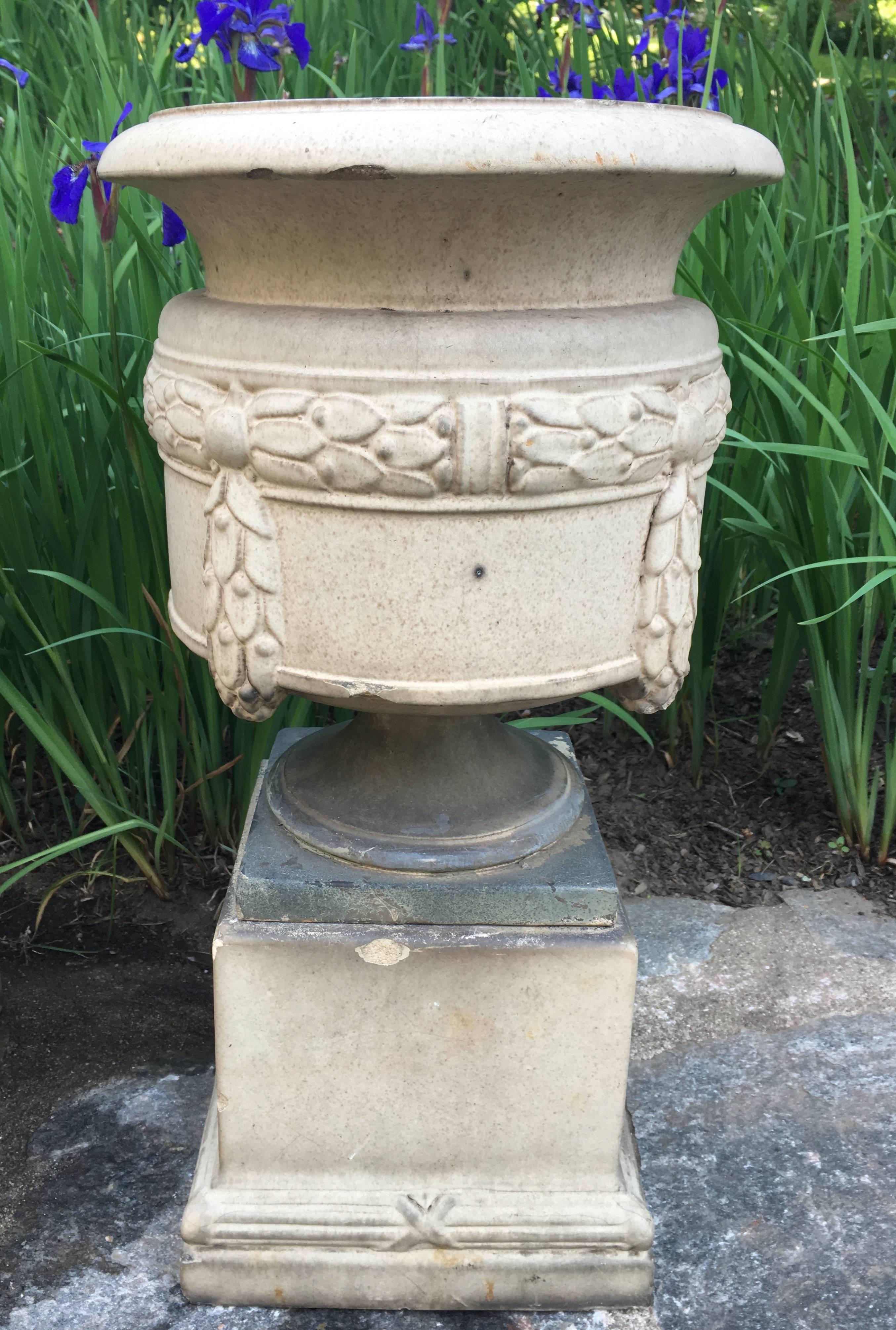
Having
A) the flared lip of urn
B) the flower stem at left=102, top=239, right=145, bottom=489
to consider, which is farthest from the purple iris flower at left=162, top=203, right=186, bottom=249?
the flared lip of urn

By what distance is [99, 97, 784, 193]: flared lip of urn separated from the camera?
2.81 feet

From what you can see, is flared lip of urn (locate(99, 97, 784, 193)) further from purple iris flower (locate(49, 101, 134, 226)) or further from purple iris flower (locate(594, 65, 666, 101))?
purple iris flower (locate(594, 65, 666, 101))

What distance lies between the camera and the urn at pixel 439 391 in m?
0.90

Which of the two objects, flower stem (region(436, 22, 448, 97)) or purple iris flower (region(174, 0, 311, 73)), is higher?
purple iris flower (region(174, 0, 311, 73))

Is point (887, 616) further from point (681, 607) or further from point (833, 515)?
point (681, 607)

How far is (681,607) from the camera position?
3.71 ft

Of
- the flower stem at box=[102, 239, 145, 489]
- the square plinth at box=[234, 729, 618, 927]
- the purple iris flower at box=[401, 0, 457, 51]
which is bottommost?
the square plinth at box=[234, 729, 618, 927]

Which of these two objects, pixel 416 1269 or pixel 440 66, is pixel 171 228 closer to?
Result: pixel 440 66

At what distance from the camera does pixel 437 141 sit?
854mm

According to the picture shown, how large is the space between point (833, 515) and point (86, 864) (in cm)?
131

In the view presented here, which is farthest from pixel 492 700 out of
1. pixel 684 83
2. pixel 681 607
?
pixel 684 83

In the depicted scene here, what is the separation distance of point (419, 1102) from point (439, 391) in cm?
74

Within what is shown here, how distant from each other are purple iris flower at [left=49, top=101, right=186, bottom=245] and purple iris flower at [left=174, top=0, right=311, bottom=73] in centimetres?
16

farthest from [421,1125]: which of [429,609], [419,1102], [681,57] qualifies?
[681,57]
